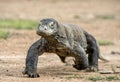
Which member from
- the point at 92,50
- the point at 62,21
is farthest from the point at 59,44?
the point at 62,21

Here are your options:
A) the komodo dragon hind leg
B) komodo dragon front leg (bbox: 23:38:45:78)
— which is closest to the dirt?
komodo dragon front leg (bbox: 23:38:45:78)

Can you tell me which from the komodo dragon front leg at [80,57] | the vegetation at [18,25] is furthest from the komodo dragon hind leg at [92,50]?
the vegetation at [18,25]

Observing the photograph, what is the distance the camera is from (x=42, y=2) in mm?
30641

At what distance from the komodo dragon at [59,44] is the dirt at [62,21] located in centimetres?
21

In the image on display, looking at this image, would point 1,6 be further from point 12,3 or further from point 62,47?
point 62,47

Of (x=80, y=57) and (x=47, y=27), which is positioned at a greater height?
(x=47, y=27)

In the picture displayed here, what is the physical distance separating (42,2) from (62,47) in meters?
19.5

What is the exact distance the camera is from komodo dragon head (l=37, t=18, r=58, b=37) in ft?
34.5

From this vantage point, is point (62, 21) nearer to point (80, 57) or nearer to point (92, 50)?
point (92, 50)

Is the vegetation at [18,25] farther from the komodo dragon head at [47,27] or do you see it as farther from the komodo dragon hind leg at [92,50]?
the komodo dragon head at [47,27]

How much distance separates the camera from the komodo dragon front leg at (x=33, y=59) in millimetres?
11053

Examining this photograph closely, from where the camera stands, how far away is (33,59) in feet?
36.8

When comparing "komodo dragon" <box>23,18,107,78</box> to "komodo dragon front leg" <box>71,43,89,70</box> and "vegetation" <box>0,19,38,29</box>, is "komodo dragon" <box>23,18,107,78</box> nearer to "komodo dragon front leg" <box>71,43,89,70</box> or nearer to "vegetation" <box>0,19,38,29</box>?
"komodo dragon front leg" <box>71,43,89,70</box>

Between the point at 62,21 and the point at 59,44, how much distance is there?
1133 centimetres
